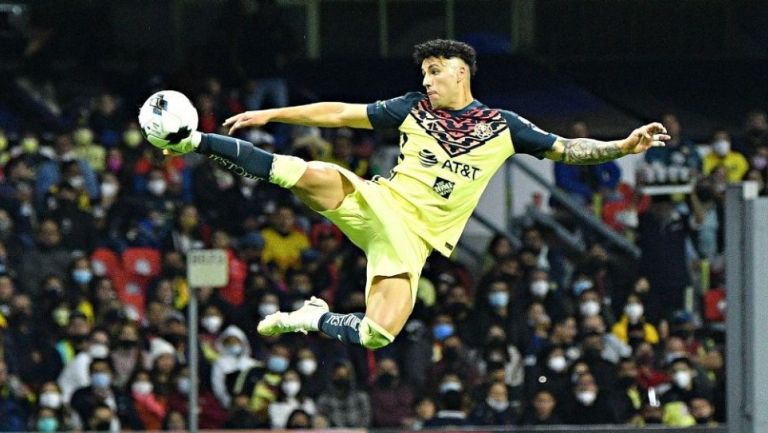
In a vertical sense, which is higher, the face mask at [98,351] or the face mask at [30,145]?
the face mask at [30,145]

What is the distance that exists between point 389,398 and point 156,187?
310cm

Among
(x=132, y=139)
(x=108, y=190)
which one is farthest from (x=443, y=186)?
(x=132, y=139)

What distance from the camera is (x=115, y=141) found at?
17969 millimetres

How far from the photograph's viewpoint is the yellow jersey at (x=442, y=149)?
1055cm

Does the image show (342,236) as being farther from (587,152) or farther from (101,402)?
(587,152)

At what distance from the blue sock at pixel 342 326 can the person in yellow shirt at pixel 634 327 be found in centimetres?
701

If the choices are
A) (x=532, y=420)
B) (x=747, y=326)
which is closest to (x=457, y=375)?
(x=532, y=420)

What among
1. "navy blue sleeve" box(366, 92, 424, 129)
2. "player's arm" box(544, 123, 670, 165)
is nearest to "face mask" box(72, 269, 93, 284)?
"navy blue sleeve" box(366, 92, 424, 129)

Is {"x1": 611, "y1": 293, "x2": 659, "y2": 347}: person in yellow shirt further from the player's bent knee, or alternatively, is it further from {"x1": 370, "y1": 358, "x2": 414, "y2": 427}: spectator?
the player's bent knee

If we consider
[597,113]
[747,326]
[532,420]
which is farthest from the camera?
[597,113]

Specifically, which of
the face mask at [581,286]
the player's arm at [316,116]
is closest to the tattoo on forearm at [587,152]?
the player's arm at [316,116]

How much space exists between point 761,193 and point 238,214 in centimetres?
503

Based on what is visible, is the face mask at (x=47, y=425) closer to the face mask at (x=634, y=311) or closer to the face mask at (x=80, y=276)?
the face mask at (x=80, y=276)

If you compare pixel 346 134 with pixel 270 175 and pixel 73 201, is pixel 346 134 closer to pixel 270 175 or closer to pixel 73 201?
pixel 73 201
